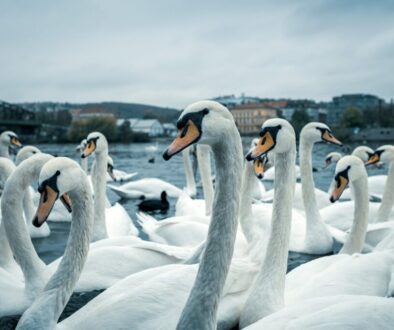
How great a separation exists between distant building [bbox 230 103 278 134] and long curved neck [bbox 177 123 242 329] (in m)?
105

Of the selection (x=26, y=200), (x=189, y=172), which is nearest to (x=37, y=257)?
(x=26, y=200)

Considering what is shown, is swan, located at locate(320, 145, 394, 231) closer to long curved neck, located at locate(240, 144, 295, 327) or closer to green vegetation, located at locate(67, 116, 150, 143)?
long curved neck, located at locate(240, 144, 295, 327)

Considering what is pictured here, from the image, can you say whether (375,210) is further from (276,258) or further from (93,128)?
(93,128)

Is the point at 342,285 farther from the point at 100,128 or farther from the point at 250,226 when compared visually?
the point at 100,128

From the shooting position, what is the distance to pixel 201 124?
3.20m

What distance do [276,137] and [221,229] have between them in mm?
1736

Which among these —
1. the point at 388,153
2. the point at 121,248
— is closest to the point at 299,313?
the point at 121,248

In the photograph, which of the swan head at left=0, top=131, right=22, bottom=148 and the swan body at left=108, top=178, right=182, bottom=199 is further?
the swan body at left=108, top=178, right=182, bottom=199

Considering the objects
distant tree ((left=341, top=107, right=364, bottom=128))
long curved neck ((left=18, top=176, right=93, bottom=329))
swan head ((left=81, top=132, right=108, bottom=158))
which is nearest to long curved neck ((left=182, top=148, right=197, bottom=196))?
swan head ((left=81, top=132, right=108, bottom=158))

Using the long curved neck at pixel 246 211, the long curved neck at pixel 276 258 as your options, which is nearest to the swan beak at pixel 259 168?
the long curved neck at pixel 246 211

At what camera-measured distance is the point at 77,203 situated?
450 centimetres

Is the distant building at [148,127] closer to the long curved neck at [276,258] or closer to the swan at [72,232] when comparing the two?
the long curved neck at [276,258]

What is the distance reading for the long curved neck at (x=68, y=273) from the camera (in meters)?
4.05

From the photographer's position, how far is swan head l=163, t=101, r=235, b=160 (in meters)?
3.17
